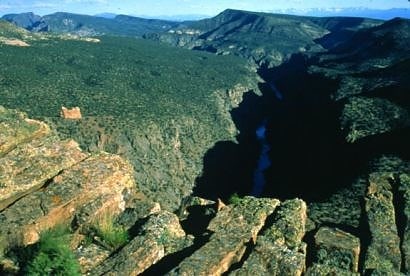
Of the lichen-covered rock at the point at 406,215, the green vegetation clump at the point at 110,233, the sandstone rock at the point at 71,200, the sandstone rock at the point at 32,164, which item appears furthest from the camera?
the sandstone rock at the point at 32,164

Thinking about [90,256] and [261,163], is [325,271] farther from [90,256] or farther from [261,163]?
[261,163]

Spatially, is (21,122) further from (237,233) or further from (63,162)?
(237,233)

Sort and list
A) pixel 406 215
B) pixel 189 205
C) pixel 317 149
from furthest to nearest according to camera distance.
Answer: pixel 317 149, pixel 406 215, pixel 189 205

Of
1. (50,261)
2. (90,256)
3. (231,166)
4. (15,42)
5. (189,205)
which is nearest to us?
(50,261)

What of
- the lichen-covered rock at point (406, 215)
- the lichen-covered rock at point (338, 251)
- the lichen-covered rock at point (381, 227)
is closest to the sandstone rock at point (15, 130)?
the lichen-covered rock at point (338, 251)

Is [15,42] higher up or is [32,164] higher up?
[32,164]

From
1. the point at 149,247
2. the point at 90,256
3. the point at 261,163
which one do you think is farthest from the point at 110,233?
the point at 261,163

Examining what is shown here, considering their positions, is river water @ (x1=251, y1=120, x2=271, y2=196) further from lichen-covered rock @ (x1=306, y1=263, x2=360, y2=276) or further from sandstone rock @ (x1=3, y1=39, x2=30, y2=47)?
sandstone rock @ (x1=3, y1=39, x2=30, y2=47)

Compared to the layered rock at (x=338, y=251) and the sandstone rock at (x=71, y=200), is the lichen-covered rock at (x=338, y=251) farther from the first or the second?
the sandstone rock at (x=71, y=200)
